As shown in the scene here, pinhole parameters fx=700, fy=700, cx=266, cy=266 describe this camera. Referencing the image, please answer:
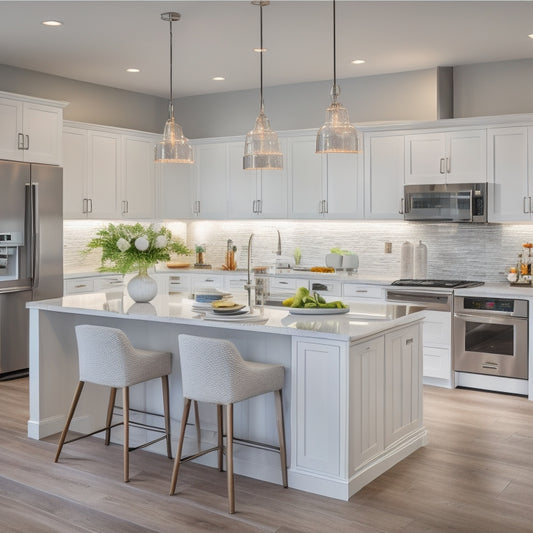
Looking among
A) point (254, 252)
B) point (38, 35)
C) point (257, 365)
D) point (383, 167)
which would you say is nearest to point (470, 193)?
point (383, 167)

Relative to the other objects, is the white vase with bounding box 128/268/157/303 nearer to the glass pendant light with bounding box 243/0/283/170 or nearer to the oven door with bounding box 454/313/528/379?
the glass pendant light with bounding box 243/0/283/170

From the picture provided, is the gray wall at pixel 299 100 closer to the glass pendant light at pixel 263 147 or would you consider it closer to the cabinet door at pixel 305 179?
the cabinet door at pixel 305 179

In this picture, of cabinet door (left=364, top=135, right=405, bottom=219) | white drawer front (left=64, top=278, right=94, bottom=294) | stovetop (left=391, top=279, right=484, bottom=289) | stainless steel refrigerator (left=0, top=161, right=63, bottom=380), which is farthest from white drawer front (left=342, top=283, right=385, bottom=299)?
stainless steel refrigerator (left=0, top=161, right=63, bottom=380)

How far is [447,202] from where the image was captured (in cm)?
636

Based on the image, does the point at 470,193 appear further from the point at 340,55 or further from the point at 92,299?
the point at 92,299

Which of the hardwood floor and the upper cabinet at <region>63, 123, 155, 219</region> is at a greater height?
the upper cabinet at <region>63, 123, 155, 219</region>

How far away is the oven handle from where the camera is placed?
5.73m

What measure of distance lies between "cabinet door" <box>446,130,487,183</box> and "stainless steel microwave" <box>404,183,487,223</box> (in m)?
0.08

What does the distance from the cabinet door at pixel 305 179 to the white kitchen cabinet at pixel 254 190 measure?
0.10 metres

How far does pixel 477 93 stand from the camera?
661 centimetres

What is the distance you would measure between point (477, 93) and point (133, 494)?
4.87 metres

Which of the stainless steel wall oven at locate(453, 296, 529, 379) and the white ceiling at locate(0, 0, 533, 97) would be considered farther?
the stainless steel wall oven at locate(453, 296, 529, 379)

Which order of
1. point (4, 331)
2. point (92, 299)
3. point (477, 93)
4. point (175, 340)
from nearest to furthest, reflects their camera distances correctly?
point (175, 340), point (92, 299), point (4, 331), point (477, 93)

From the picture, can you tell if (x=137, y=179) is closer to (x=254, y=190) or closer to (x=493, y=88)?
(x=254, y=190)
